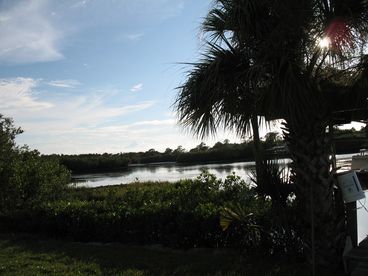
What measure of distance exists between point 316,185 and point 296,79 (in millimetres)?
1768

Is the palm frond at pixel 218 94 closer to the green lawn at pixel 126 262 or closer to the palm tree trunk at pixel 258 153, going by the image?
the palm tree trunk at pixel 258 153

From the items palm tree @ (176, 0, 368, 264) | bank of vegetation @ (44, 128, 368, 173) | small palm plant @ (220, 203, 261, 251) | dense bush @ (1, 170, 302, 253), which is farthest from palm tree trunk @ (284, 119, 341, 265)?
bank of vegetation @ (44, 128, 368, 173)

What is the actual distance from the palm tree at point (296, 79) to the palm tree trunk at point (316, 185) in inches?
0.6

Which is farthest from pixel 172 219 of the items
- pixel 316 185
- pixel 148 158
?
pixel 148 158

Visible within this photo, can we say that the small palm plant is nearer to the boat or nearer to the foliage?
the boat

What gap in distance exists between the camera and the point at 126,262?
905 centimetres

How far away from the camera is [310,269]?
780 cm

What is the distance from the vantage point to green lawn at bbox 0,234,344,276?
26.7 ft

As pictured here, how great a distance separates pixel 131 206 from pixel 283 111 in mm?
6117

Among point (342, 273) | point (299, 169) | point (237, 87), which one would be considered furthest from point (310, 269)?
point (237, 87)

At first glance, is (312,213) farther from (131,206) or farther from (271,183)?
(131,206)

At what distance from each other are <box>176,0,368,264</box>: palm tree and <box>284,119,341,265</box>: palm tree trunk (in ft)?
0.05

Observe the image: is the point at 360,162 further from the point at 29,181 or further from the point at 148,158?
the point at 148,158

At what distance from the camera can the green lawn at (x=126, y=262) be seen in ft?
26.7
